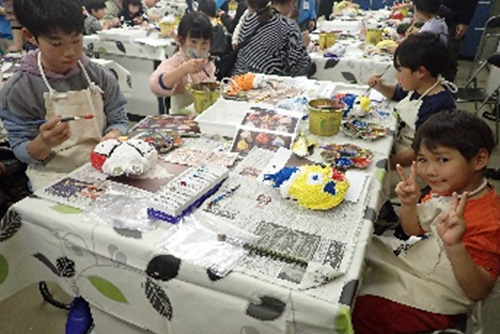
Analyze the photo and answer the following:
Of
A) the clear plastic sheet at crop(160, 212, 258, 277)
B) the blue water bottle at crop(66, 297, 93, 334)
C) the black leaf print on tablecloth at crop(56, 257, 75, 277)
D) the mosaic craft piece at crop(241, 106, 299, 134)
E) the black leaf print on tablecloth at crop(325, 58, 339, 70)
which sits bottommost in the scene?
the blue water bottle at crop(66, 297, 93, 334)

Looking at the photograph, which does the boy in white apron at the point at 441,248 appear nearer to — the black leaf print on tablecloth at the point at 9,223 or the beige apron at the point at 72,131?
the black leaf print on tablecloth at the point at 9,223

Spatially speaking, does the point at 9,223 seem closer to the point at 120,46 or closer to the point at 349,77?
the point at 349,77

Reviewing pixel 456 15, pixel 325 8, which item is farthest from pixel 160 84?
pixel 325 8

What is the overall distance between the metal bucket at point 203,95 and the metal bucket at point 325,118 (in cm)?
41

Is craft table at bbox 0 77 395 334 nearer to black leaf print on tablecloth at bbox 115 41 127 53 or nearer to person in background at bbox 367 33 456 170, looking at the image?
person in background at bbox 367 33 456 170

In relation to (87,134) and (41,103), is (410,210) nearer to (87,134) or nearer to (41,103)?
(87,134)

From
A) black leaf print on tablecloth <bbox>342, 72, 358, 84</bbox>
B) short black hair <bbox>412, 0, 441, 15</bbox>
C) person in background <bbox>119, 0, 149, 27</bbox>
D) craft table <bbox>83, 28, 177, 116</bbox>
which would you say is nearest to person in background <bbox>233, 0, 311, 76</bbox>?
black leaf print on tablecloth <bbox>342, 72, 358, 84</bbox>

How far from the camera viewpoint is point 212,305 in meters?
0.84

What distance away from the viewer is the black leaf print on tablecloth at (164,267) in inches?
33.6

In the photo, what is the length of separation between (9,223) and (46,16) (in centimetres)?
62

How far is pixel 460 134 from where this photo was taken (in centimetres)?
108

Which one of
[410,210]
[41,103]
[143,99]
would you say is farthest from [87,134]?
[143,99]

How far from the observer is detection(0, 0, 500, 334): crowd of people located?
997 mm

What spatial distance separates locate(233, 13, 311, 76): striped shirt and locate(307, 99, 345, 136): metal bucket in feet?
3.41
